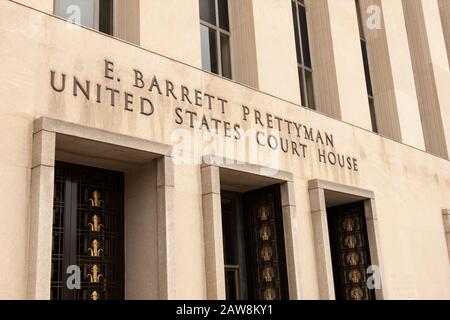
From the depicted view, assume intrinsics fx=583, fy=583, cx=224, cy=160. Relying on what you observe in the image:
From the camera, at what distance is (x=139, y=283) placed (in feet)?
34.9

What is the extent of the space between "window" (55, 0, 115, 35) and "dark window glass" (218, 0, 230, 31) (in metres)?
3.53

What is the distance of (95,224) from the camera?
1074 cm

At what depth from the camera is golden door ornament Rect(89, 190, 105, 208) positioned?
1082 cm

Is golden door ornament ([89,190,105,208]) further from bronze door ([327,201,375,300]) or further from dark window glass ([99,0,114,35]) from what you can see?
bronze door ([327,201,375,300])

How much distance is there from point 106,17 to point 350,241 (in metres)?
8.62

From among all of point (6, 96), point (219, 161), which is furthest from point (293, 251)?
point (6, 96)

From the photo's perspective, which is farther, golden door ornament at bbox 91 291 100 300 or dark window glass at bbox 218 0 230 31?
dark window glass at bbox 218 0 230 31

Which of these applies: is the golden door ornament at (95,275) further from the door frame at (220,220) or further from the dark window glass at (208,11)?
the dark window glass at (208,11)

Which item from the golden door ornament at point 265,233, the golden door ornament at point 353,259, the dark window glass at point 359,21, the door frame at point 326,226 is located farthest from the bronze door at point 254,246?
the dark window glass at point 359,21

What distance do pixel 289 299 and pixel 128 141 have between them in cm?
517

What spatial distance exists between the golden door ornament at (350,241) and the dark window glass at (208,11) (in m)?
6.79

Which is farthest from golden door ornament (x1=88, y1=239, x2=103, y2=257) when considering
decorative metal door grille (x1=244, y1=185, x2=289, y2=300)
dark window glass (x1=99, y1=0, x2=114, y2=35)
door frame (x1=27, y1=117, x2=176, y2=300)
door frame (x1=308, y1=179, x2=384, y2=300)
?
door frame (x1=308, y1=179, x2=384, y2=300)

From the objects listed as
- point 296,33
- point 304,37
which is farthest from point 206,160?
point 304,37
